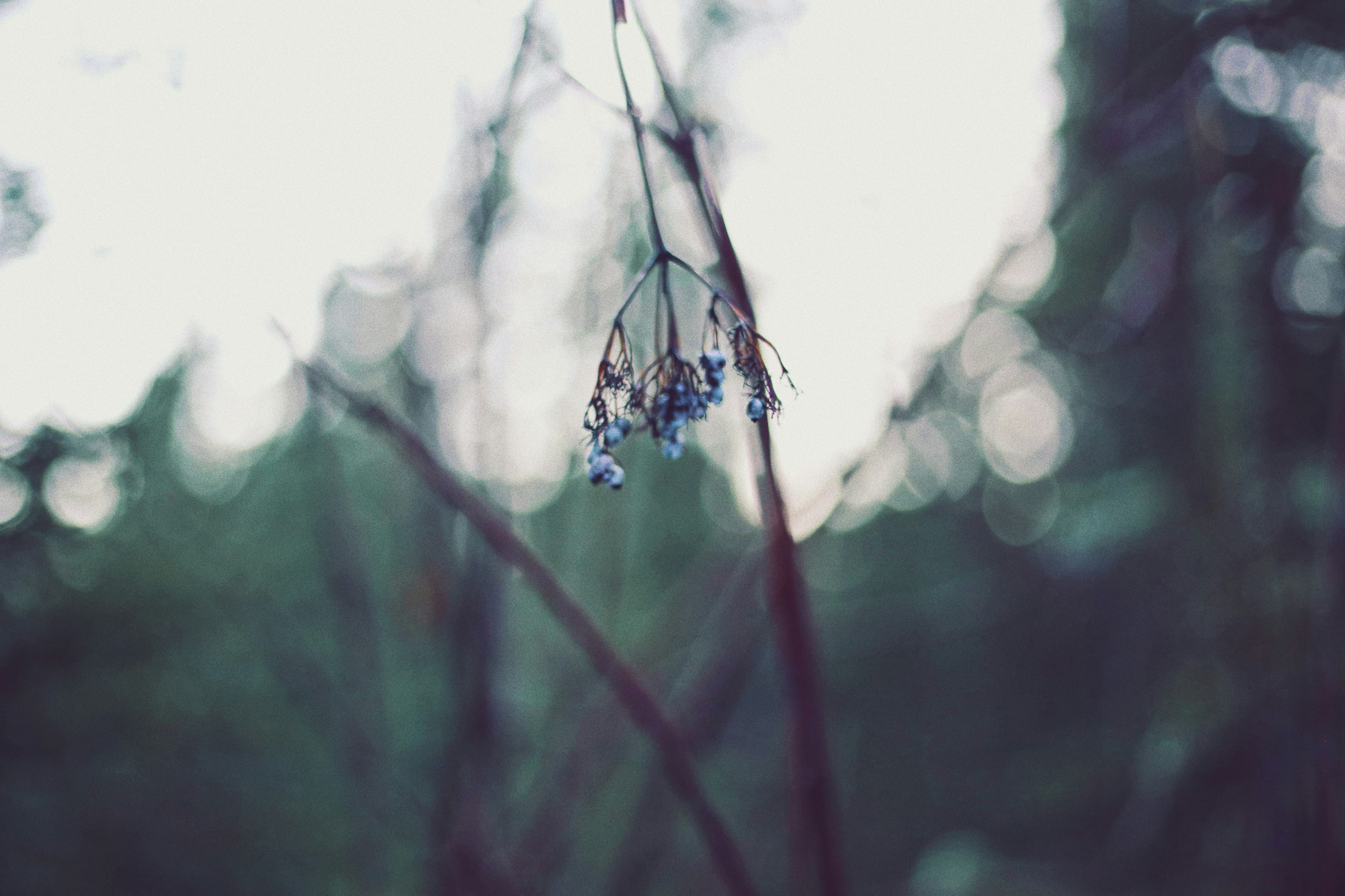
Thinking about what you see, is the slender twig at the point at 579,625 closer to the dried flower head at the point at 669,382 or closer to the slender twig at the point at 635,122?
the dried flower head at the point at 669,382

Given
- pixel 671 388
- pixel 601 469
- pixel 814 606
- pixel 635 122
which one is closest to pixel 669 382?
pixel 671 388

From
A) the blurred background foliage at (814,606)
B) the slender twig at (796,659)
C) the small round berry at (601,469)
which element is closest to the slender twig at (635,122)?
the slender twig at (796,659)

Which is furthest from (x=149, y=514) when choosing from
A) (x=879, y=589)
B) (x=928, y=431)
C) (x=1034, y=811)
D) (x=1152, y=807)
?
(x=1034, y=811)

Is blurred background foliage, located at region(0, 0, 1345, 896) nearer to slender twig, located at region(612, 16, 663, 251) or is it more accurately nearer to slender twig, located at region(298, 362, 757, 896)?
slender twig, located at region(612, 16, 663, 251)

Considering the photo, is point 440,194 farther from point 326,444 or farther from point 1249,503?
point 1249,503

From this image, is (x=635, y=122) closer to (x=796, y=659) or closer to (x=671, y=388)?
(x=671, y=388)

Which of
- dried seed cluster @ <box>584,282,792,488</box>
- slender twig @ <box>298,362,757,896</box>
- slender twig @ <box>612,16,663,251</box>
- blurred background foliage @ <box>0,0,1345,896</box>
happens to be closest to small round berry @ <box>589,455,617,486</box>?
dried seed cluster @ <box>584,282,792,488</box>

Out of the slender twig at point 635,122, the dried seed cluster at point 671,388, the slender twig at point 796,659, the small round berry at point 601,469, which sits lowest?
the slender twig at point 796,659
